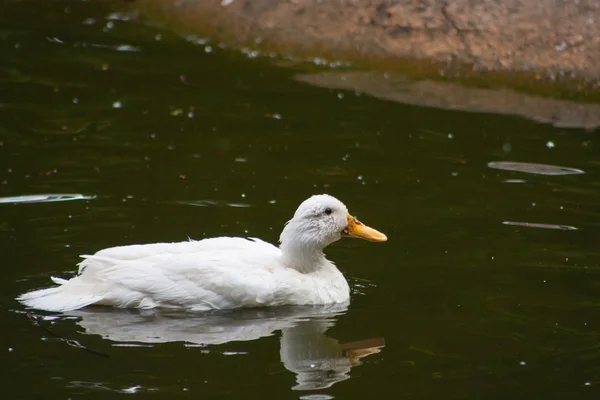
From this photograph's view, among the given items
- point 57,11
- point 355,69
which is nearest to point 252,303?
point 355,69

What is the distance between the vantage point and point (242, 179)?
34.9ft

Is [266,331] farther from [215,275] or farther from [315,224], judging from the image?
[315,224]

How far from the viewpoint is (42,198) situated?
994cm

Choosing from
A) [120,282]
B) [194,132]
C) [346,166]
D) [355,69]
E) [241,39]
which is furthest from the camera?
[241,39]

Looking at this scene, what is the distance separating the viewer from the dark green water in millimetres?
6773

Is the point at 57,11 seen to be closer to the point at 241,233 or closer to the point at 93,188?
the point at 93,188

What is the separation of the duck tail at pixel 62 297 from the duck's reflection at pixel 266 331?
85mm

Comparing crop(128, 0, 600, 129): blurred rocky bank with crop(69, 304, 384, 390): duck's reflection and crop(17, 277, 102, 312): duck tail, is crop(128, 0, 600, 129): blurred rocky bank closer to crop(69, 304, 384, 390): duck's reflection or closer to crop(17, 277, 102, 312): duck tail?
crop(69, 304, 384, 390): duck's reflection

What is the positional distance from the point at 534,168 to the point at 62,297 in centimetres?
554

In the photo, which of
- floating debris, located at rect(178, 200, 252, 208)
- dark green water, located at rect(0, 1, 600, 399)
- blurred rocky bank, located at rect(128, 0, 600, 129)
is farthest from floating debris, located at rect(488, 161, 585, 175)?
floating debris, located at rect(178, 200, 252, 208)

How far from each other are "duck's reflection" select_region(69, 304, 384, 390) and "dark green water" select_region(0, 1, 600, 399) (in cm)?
2

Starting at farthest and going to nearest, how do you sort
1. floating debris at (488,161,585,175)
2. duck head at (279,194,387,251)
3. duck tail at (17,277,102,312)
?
floating debris at (488,161,585,175) → duck head at (279,194,387,251) → duck tail at (17,277,102,312)

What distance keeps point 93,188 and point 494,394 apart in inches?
201

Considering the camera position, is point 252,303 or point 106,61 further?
point 106,61
